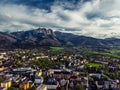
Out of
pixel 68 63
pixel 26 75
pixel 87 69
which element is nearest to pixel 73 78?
pixel 26 75

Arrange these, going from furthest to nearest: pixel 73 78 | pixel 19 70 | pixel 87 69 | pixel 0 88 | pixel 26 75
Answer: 1. pixel 87 69
2. pixel 19 70
3. pixel 26 75
4. pixel 73 78
5. pixel 0 88

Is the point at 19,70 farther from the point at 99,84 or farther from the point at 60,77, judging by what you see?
the point at 99,84

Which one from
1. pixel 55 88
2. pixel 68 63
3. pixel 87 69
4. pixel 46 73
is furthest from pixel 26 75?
pixel 68 63

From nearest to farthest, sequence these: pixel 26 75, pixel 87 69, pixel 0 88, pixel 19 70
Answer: pixel 0 88
pixel 26 75
pixel 19 70
pixel 87 69

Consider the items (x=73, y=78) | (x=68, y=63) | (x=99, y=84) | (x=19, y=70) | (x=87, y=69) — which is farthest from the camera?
(x=68, y=63)

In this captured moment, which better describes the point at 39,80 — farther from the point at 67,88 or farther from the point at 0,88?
the point at 0,88

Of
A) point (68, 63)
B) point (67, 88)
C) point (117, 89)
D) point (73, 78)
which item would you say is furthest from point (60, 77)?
point (68, 63)

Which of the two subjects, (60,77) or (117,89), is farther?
(60,77)

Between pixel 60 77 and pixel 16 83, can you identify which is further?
pixel 60 77

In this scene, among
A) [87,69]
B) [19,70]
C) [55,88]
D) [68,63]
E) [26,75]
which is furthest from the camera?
[68,63]
